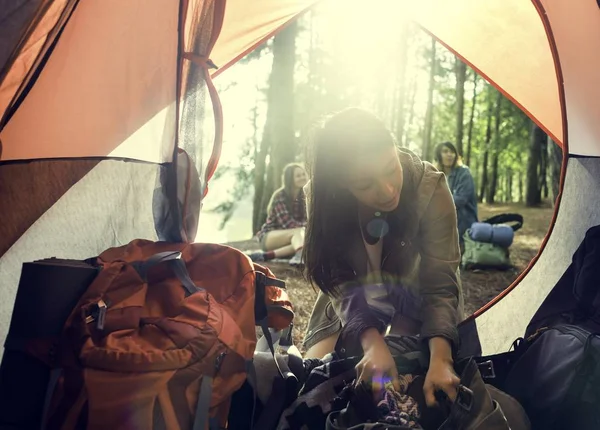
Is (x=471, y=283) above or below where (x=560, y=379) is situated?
below

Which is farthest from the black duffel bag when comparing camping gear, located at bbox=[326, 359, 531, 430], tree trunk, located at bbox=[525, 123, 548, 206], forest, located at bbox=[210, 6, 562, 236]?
tree trunk, located at bbox=[525, 123, 548, 206]

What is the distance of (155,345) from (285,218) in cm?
453

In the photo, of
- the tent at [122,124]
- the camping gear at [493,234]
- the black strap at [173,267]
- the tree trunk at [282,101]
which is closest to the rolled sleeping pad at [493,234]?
the camping gear at [493,234]

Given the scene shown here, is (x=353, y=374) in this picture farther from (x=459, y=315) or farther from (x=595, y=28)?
(x=595, y=28)

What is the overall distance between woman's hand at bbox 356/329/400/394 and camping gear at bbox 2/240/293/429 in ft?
1.10

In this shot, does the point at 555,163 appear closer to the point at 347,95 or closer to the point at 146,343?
the point at 146,343

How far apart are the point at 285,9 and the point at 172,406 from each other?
2326 millimetres

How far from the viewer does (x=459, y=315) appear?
2.18 m

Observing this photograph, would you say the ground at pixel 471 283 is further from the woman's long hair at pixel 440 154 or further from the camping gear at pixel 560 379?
the camping gear at pixel 560 379

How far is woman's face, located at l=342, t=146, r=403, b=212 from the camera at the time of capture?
6.14 feet

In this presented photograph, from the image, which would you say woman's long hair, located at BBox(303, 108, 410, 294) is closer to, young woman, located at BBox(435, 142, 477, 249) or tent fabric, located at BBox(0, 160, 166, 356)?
tent fabric, located at BBox(0, 160, 166, 356)

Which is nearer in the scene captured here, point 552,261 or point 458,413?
point 458,413

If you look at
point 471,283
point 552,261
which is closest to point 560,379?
point 552,261

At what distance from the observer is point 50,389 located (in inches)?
59.6
